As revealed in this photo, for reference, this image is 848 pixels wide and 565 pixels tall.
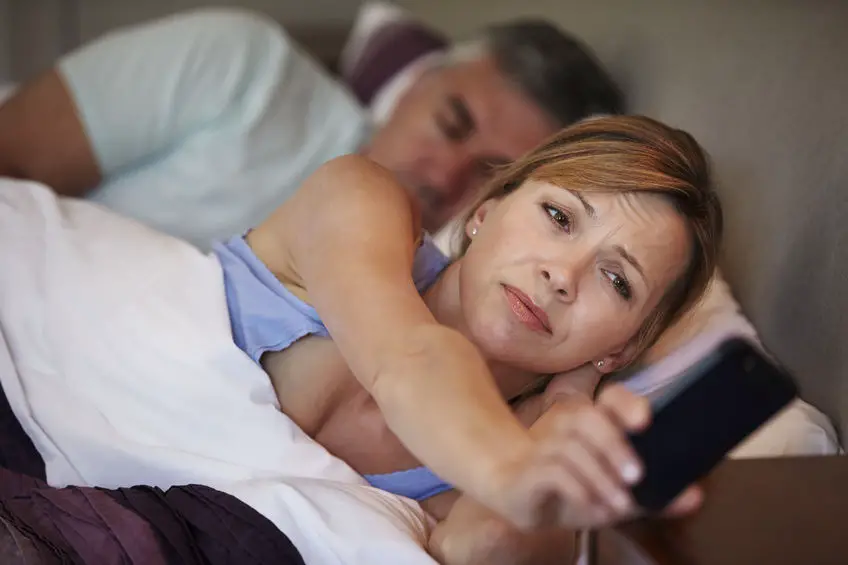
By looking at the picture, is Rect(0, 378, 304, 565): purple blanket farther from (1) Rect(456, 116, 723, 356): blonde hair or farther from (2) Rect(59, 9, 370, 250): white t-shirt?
(2) Rect(59, 9, 370, 250): white t-shirt

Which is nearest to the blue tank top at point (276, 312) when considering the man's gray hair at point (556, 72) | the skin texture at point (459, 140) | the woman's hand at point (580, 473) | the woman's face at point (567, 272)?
the woman's face at point (567, 272)

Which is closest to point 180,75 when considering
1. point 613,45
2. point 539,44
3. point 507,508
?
point 539,44

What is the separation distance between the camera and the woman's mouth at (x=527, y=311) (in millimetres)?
823

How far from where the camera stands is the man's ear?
0.94m

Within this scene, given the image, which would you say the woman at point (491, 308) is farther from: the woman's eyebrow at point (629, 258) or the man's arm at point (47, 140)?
the man's arm at point (47, 140)

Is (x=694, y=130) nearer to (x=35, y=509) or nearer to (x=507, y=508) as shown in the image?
(x=507, y=508)

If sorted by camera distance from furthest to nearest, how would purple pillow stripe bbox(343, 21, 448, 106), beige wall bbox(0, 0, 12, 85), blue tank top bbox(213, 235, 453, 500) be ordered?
1. beige wall bbox(0, 0, 12, 85)
2. purple pillow stripe bbox(343, 21, 448, 106)
3. blue tank top bbox(213, 235, 453, 500)

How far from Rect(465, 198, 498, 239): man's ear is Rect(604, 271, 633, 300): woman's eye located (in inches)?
6.1

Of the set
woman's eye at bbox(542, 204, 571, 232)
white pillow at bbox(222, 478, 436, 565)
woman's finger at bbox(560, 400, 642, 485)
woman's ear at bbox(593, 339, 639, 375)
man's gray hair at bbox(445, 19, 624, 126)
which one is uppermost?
woman's finger at bbox(560, 400, 642, 485)

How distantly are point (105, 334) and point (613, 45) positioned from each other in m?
1.11

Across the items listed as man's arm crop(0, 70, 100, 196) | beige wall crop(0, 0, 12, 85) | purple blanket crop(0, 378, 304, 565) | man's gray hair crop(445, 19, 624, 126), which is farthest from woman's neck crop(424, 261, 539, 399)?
beige wall crop(0, 0, 12, 85)

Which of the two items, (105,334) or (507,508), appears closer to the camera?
(507,508)

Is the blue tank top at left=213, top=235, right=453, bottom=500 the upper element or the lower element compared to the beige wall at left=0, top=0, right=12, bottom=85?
upper

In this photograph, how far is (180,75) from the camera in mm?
1583
